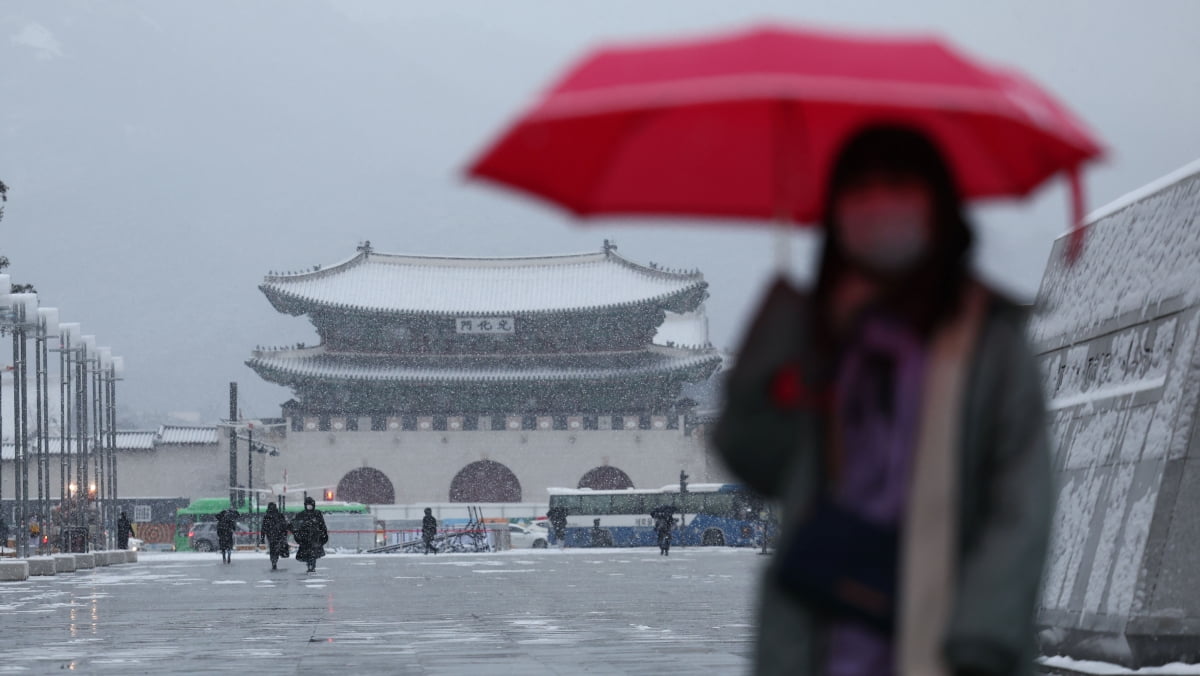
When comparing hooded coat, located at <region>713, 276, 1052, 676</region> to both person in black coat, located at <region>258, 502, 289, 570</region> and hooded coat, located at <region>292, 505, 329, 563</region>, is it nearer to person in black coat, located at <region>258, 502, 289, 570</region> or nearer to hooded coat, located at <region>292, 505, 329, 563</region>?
hooded coat, located at <region>292, 505, 329, 563</region>

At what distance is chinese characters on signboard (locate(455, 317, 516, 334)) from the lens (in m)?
60.1

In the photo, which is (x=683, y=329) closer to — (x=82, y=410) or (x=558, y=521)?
(x=558, y=521)

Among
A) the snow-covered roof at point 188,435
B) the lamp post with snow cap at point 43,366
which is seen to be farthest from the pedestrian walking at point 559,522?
the lamp post with snow cap at point 43,366

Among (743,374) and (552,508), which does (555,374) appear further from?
(743,374)

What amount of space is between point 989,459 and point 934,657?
0.33m

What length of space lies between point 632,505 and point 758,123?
162 feet

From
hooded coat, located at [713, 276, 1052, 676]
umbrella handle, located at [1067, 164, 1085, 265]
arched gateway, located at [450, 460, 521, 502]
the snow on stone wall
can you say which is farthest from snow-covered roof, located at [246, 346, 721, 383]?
hooded coat, located at [713, 276, 1052, 676]

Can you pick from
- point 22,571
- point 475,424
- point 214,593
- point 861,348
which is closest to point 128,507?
point 475,424

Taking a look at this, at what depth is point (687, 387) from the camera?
119125 millimetres

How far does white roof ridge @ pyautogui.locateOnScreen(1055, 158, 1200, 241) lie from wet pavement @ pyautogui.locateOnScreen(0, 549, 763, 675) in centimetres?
334

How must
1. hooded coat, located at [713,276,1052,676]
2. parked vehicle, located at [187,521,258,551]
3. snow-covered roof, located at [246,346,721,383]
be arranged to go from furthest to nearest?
snow-covered roof, located at [246,346,721,383], parked vehicle, located at [187,521,258,551], hooded coat, located at [713,276,1052,676]

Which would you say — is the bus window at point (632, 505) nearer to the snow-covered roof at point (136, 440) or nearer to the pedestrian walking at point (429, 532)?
the pedestrian walking at point (429, 532)

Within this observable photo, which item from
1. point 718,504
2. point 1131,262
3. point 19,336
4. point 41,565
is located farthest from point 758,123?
point 718,504

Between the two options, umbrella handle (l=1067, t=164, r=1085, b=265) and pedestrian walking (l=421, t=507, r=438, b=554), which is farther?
pedestrian walking (l=421, t=507, r=438, b=554)
